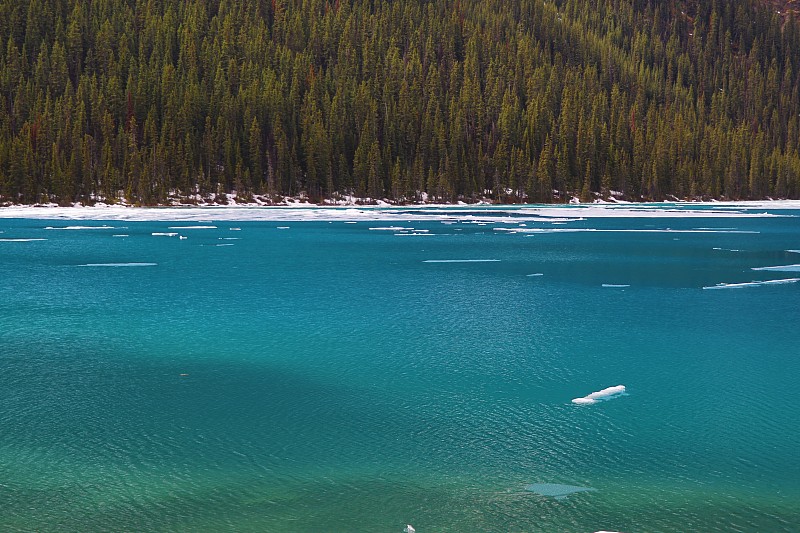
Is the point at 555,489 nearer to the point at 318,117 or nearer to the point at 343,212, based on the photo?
the point at 343,212

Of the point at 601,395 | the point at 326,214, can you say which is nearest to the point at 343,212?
the point at 326,214

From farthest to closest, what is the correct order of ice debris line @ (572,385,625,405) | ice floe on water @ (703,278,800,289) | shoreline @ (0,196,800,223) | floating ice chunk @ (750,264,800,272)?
1. shoreline @ (0,196,800,223)
2. floating ice chunk @ (750,264,800,272)
3. ice floe on water @ (703,278,800,289)
4. ice debris line @ (572,385,625,405)

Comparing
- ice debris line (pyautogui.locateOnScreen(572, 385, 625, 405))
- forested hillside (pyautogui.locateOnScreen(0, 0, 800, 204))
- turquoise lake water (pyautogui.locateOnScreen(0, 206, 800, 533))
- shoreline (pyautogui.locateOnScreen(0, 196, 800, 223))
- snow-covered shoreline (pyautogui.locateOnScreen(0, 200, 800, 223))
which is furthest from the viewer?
forested hillside (pyautogui.locateOnScreen(0, 0, 800, 204))

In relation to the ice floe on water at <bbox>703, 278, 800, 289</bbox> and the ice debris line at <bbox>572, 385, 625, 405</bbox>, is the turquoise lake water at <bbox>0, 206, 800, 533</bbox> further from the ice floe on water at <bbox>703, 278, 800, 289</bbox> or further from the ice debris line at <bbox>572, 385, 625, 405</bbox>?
the ice floe on water at <bbox>703, 278, 800, 289</bbox>

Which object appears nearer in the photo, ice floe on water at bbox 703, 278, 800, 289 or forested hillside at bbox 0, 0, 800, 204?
ice floe on water at bbox 703, 278, 800, 289

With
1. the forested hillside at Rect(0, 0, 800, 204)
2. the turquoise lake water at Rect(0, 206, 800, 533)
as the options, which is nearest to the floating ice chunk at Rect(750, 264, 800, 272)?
the turquoise lake water at Rect(0, 206, 800, 533)

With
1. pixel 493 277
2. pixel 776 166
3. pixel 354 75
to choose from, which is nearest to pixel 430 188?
pixel 354 75
